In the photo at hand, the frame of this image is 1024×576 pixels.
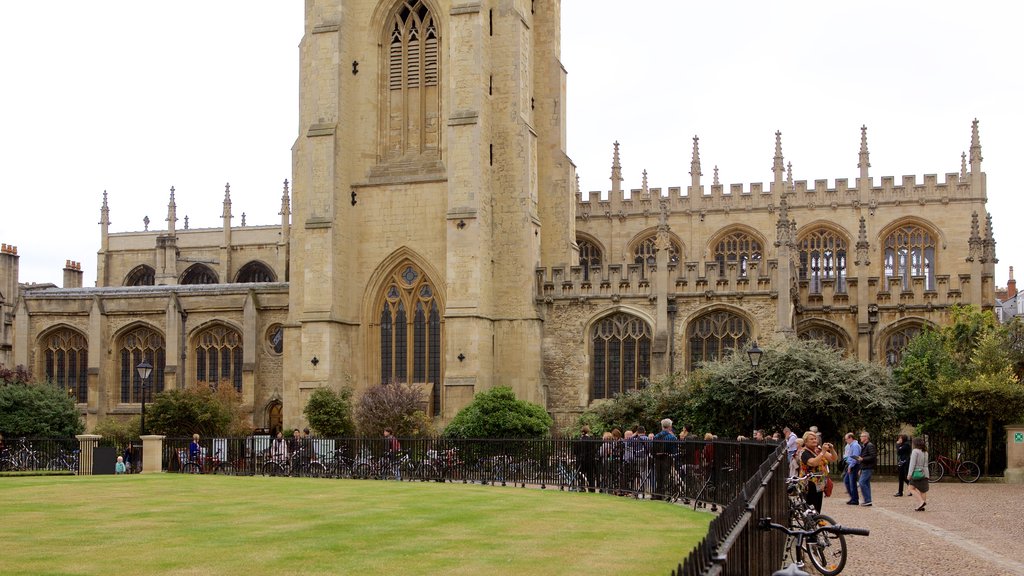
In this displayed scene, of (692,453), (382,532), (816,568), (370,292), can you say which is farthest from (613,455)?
(370,292)

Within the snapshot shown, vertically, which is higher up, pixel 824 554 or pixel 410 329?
pixel 410 329

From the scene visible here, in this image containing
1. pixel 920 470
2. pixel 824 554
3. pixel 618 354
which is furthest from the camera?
pixel 618 354

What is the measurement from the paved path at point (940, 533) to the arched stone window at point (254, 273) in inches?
1553

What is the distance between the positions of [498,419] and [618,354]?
6.79m

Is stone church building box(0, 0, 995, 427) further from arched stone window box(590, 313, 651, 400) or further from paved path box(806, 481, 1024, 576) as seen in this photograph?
paved path box(806, 481, 1024, 576)

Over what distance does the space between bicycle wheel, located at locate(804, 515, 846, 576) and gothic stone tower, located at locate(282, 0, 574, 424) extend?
91.2 feet

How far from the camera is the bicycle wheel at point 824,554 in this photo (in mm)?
12008

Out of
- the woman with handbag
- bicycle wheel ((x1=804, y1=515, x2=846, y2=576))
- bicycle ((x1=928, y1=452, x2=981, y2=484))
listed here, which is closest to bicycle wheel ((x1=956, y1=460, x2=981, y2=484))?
bicycle ((x1=928, y1=452, x2=981, y2=484))

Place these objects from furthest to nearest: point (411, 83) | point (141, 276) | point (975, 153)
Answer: point (141, 276) < point (975, 153) < point (411, 83)

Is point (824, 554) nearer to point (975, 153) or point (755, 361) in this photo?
point (755, 361)

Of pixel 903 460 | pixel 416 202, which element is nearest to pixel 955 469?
pixel 903 460

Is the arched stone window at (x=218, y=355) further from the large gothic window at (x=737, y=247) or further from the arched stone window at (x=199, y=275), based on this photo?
the large gothic window at (x=737, y=247)

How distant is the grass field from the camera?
12.8m

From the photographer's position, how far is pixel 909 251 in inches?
2100
